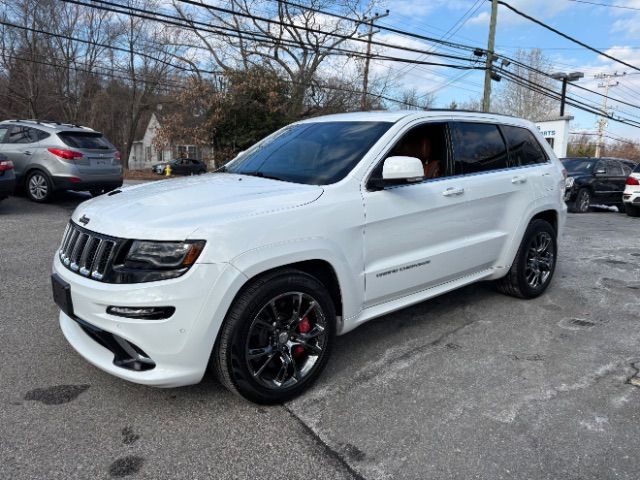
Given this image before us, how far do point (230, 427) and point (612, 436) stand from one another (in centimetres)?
210

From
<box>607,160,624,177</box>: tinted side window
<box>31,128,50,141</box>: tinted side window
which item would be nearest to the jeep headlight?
<box>31,128,50,141</box>: tinted side window

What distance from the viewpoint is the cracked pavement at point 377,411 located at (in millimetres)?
2506

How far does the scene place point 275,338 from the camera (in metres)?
3.03

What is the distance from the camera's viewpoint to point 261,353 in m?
2.96

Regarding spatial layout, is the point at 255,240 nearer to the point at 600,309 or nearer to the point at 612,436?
the point at 612,436

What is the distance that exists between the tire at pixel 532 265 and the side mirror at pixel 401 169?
201cm

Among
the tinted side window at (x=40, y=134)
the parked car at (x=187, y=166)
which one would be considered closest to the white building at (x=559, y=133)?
the parked car at (x=187, y=166)

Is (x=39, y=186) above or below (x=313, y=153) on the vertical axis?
below

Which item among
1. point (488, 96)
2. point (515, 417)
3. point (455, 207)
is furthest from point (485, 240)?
point (488, 96)

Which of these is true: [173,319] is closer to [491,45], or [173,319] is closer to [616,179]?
[616,179]

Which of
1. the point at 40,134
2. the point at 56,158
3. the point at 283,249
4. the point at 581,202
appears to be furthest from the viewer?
the point at 581,202

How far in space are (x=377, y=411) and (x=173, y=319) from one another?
130 cm

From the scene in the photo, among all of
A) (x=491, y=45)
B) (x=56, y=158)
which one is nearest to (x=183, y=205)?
(x=56, y=158)

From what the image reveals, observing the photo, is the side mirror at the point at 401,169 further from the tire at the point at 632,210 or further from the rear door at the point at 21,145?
the tire at the point at 632,210
